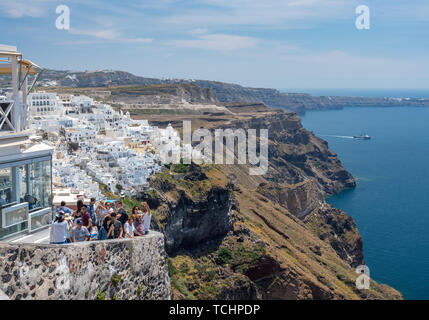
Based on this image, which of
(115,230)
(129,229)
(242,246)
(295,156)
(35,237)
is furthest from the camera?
(295,156)

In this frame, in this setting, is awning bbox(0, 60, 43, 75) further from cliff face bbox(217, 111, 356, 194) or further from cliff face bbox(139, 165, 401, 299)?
cliff face bbox(217, 111, 356, 194)

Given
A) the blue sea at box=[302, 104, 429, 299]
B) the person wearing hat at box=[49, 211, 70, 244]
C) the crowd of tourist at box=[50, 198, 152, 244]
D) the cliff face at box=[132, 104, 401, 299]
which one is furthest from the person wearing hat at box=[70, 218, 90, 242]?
the blue sea at box=[302, 104, 429, 299]

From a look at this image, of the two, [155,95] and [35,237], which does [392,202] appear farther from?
[35,237]

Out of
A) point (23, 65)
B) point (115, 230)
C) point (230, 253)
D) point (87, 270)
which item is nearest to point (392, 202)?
point (230, 253)

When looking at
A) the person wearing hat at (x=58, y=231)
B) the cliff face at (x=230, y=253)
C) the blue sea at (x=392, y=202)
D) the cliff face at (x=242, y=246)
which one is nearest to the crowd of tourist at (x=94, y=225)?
the person wearing hat at (x=58, y=231)

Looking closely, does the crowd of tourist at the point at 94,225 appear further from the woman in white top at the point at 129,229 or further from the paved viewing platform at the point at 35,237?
the paved viewing platform at the point at 35,237
